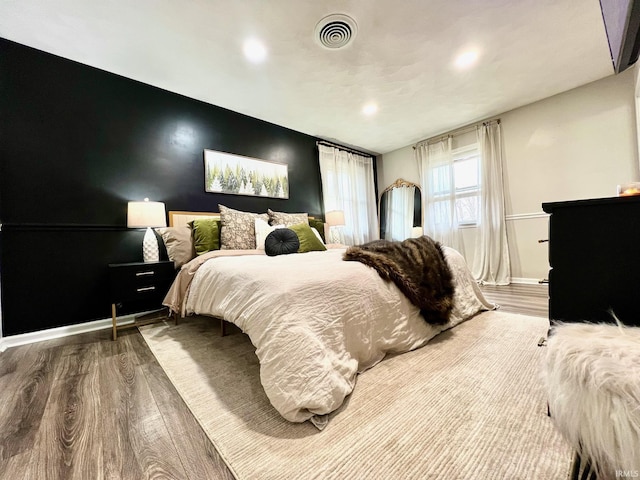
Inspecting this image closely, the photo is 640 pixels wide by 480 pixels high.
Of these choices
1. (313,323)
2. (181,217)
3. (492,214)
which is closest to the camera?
(313,323)

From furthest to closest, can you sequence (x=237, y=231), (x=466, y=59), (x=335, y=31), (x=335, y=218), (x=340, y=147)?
(x=340, y=147) < (x=335, y=218) < (x=237, y=231) < (x=466, y=59) < (x=335, y=31)

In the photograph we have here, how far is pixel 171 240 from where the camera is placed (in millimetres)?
2406

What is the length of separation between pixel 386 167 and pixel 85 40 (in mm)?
4512

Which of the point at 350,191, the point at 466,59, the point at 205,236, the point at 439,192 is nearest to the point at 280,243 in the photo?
the point at 205,236

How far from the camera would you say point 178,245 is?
240 centimetres

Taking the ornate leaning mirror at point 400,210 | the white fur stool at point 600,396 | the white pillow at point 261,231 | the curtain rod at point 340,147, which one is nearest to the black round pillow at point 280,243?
the white pillow at point 261,231

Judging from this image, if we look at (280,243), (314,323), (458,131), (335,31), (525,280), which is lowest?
(525,280)

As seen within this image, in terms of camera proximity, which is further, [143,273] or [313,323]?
[143,273]

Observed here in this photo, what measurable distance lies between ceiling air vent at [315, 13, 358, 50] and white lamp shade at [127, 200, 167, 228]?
2134mm

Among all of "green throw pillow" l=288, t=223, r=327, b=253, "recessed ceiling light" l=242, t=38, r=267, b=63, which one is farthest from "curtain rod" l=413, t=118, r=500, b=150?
"recessed ceiling light" l=242, t=38, r=267, b=63

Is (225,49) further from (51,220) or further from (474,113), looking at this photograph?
(474,113)

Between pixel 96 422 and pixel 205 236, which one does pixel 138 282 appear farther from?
pixel 96 422

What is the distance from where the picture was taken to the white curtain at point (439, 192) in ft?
13.3

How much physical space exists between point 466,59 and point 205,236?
3.18m
